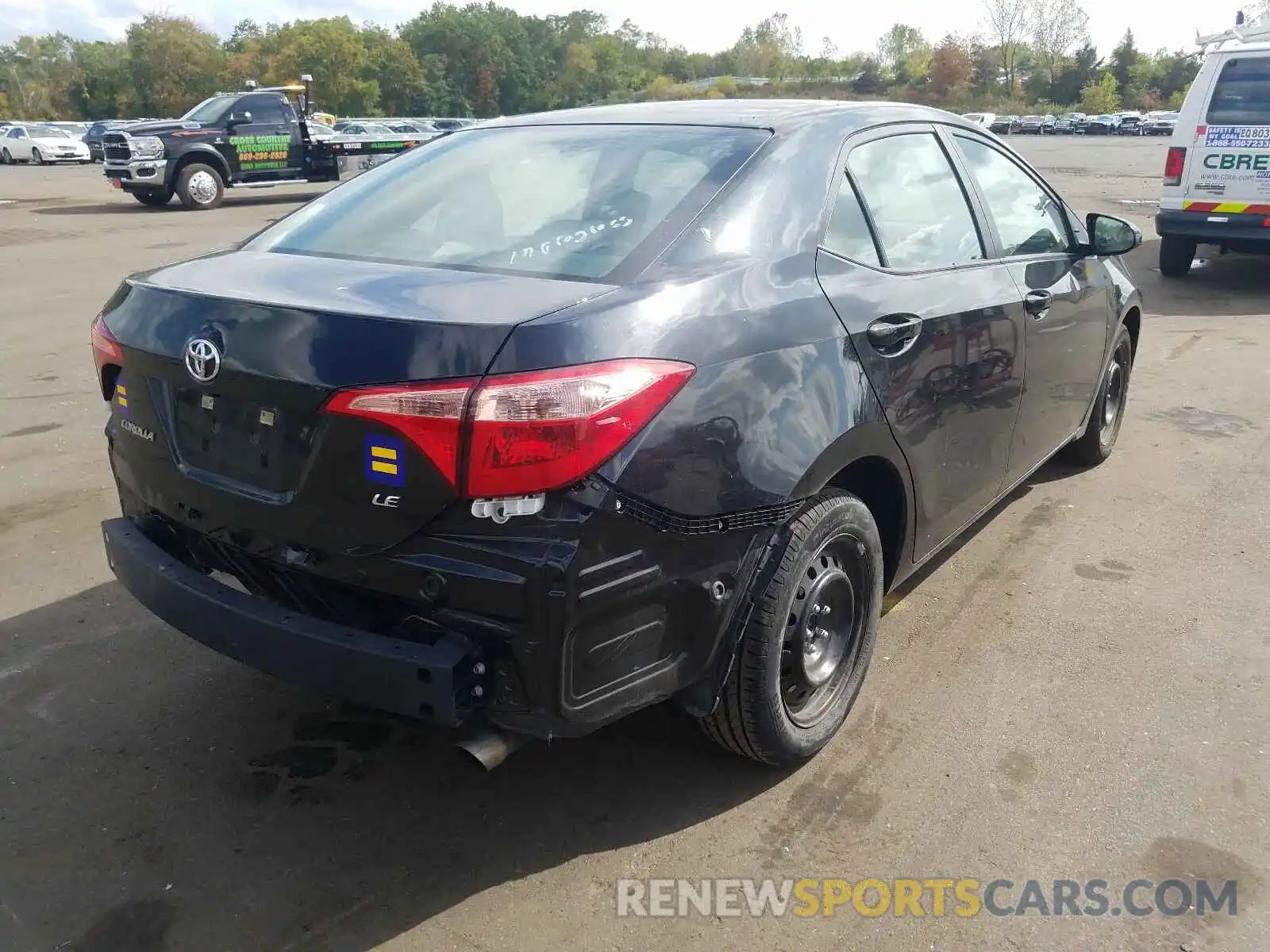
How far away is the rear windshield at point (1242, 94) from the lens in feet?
31.8

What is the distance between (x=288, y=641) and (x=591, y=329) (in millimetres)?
972

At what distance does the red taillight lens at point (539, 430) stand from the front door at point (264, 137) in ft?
65.1

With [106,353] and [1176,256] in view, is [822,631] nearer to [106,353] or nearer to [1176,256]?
[106,353]

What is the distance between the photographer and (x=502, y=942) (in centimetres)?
231

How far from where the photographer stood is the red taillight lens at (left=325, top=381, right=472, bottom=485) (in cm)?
211

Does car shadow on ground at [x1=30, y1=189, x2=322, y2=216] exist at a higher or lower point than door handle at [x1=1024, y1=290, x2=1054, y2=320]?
lower

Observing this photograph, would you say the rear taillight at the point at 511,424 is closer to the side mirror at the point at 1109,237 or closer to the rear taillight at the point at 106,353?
the rear taillight at the point at 106,353

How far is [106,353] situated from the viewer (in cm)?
279

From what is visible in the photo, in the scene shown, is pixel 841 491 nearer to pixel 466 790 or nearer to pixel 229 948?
pixel 466 790

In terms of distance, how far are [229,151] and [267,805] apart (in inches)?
765

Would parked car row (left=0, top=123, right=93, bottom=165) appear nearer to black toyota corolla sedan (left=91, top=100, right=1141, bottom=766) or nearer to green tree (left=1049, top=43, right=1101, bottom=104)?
black toyota corolla sedan (left=91, top=100, right=1141, bottom=766)

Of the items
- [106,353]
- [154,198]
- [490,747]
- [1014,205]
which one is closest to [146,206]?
[154,198]

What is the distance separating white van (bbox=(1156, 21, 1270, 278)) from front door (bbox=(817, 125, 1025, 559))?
25.8 ft

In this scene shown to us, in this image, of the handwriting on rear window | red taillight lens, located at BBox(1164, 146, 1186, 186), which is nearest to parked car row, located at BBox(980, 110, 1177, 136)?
red taillight lens, located at BBox(1164, 146, 1186, 186)
